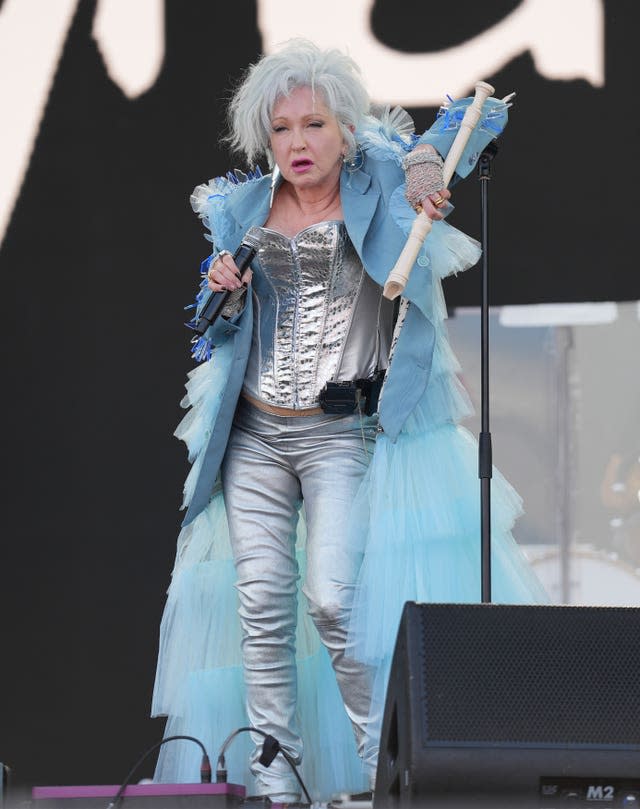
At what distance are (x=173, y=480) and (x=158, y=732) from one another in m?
0.79

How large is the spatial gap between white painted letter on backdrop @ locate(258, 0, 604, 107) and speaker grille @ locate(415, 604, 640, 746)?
2.65 m

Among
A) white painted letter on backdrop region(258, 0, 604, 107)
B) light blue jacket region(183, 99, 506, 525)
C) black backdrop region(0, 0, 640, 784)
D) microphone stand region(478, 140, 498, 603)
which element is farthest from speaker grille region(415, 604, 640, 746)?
white painted letter on backdrop region(258, 0, 604, 107)

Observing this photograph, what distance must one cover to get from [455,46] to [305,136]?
147 centimetres

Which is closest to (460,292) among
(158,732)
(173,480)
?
(173,480)

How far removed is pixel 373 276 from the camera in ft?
10.5

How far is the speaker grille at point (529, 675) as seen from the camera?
2115 millimetres

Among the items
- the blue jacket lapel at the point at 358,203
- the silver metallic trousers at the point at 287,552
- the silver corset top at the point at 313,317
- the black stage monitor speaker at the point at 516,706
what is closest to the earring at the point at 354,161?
the blue jacket lapel at the point at 358,203

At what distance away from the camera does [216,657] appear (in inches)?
136

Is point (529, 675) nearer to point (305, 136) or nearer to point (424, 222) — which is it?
point (424, 222)

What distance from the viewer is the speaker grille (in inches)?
83.3

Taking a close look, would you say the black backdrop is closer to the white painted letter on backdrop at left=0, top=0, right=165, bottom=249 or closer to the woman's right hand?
the white painted letter on backdrop at left=0, top=0, right=165, bottom=249

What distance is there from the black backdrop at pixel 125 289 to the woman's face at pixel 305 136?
1.30 meters

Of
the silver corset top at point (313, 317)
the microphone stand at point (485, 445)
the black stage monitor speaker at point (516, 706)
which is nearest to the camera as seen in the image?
the black stage monitor speaker at point (516, 706)

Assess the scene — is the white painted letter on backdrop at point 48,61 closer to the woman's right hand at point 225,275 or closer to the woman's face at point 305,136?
the woman's face at point 305,136
